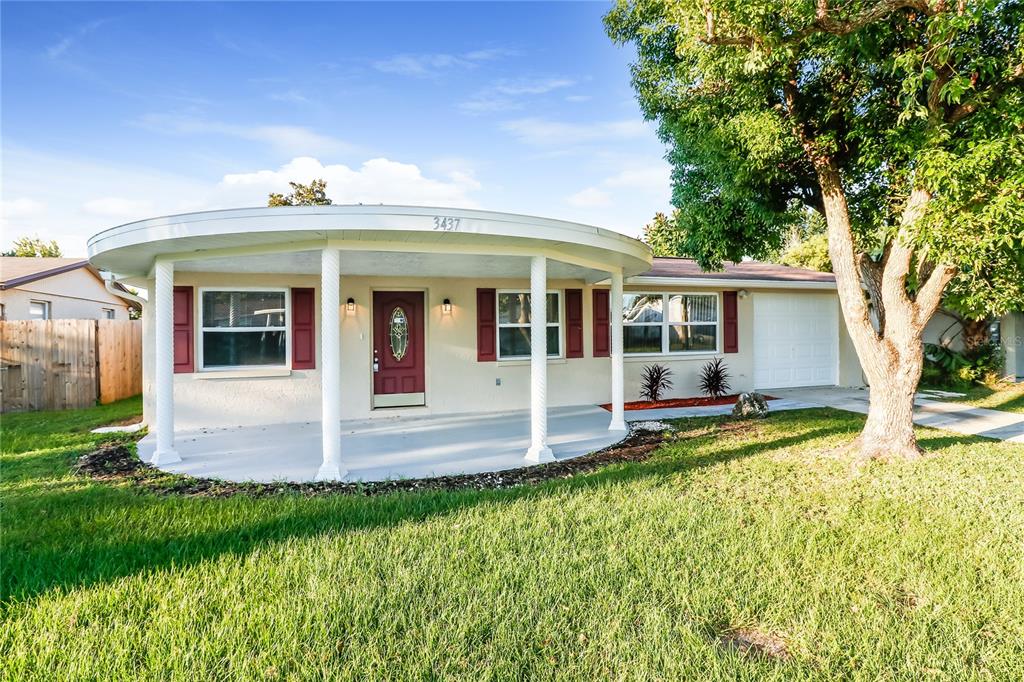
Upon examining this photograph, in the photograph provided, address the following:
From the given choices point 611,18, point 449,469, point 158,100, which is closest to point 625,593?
point 449,469

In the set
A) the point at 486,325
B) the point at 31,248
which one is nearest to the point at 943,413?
the point at 486,325

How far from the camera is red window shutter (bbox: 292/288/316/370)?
7.66 m

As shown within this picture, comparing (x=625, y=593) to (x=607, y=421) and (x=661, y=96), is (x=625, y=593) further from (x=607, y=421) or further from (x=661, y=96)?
(x=661, y=96)

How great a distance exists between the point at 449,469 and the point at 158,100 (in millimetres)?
9423

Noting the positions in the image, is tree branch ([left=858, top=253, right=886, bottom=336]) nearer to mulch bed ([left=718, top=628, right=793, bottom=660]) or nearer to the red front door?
mulch bed ([left=718, top=628, right=793, bottom=660])

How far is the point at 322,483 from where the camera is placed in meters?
4.70

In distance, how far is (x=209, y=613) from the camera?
8.39 feet

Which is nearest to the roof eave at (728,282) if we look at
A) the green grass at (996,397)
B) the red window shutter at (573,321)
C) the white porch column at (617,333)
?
the red window shutter at (573,321)

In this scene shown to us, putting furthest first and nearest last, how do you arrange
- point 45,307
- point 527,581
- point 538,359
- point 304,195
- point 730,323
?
point 304,195 < point 45,307 < point 730,323 < point 538,359 < point 527,581

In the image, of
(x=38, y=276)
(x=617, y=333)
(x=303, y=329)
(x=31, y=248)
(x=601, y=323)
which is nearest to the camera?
(x=617, y=333)

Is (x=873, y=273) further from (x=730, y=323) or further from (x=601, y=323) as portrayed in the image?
(x=601, y=323)

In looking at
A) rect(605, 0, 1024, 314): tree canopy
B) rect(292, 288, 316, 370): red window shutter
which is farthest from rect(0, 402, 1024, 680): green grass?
rect(292, 288, 316, 370): red window shutter

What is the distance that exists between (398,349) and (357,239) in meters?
3.77

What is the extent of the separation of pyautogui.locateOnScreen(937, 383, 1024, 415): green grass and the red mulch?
3474 mm
